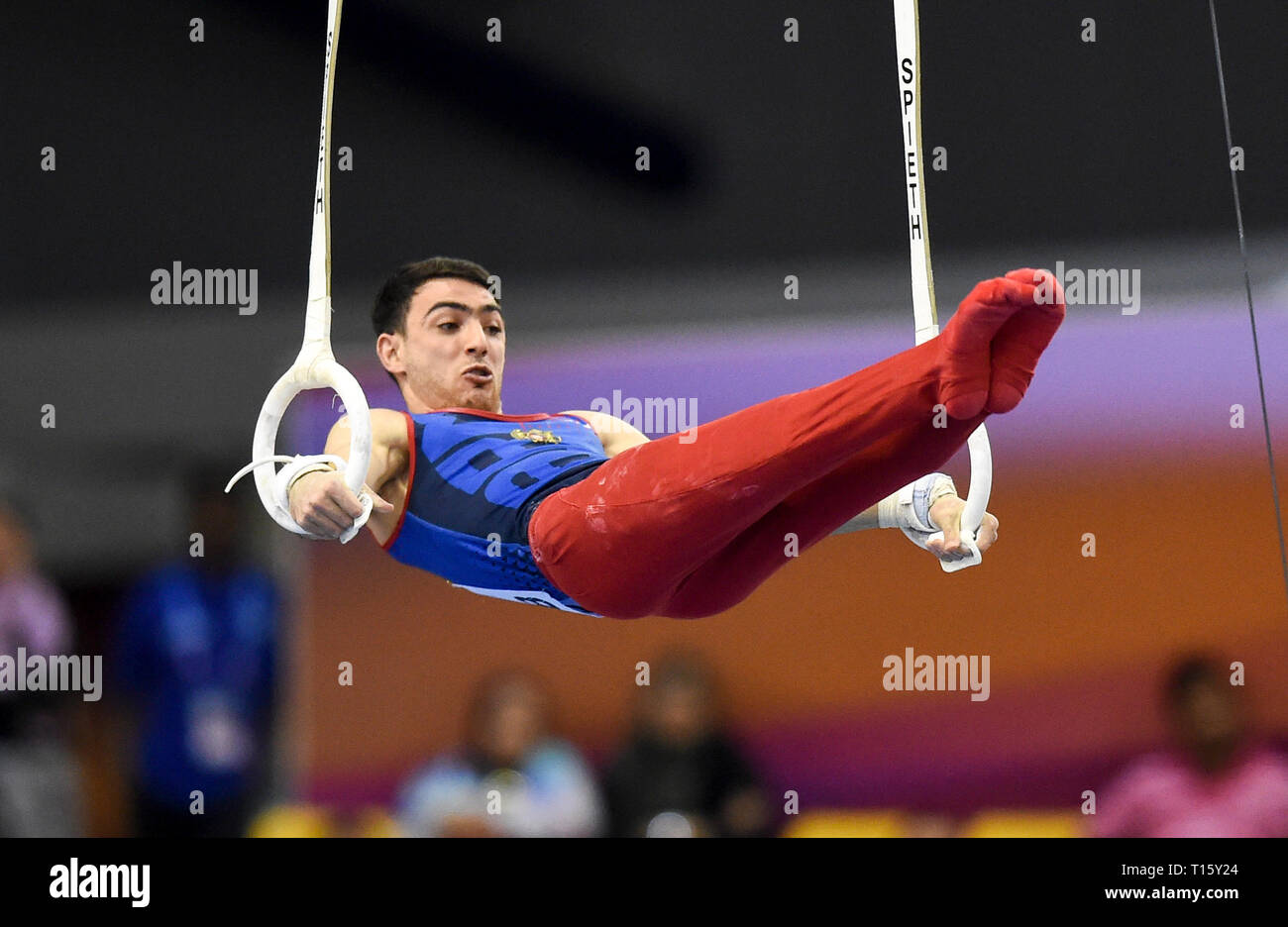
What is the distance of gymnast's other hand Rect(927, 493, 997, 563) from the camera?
2.69 m

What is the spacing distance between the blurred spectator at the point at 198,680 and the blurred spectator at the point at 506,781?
0.51 m

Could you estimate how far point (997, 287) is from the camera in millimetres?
2125

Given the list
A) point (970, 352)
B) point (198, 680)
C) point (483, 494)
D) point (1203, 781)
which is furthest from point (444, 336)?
point (1203, 781)

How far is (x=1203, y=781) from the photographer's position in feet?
13.0

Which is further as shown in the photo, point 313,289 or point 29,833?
point 29,833

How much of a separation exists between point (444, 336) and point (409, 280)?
0.16 metres
